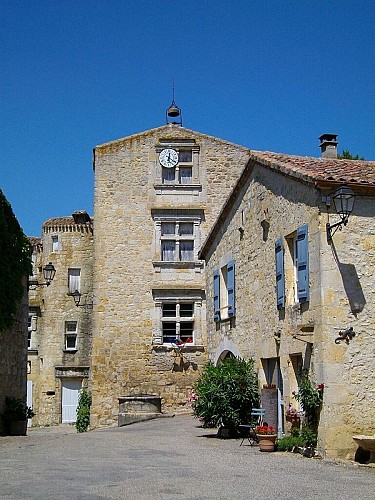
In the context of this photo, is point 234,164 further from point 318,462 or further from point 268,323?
point 318,462

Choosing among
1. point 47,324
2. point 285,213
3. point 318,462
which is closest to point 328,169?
point 285,213

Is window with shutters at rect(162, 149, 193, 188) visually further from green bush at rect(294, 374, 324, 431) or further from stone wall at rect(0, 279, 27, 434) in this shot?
green bush at rect(294, 374, 324, 431)

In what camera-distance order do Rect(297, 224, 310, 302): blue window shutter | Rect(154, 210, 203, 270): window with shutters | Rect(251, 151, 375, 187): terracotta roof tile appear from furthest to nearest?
Rect(154, 210, 203, 270): window with shutters < Rect(297, 224, 310, 302): blue window shutter < Rect(251, 151, 375, 187): terracotta roof tile

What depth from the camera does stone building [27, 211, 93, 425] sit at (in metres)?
30.9

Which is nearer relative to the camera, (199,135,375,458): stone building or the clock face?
(199,135,375,458): stone building

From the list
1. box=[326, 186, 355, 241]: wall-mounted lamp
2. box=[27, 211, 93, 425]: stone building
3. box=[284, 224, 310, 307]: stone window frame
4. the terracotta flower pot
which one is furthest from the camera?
box=[27, 211, 93, 425]: stone building

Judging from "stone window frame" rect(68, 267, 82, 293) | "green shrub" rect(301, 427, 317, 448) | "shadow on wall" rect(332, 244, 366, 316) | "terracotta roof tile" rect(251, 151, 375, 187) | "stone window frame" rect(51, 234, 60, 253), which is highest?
"stone window frame" rect(51, 234, 60, 253)

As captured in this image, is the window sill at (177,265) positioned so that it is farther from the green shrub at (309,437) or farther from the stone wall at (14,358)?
the green shrub at (309,437)

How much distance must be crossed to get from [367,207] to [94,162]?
14994 millimetres

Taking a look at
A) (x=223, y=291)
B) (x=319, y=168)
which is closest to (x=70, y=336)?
(x=223, y=291)

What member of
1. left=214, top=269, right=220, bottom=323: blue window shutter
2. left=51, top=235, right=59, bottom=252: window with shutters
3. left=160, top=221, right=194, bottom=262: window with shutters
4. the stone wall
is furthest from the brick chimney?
left=51, top=235, right=59, bottom=252: window with shutters

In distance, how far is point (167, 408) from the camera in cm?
2448

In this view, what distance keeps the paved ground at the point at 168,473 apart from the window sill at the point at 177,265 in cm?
1085

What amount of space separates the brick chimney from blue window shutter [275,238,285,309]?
14.0ft
